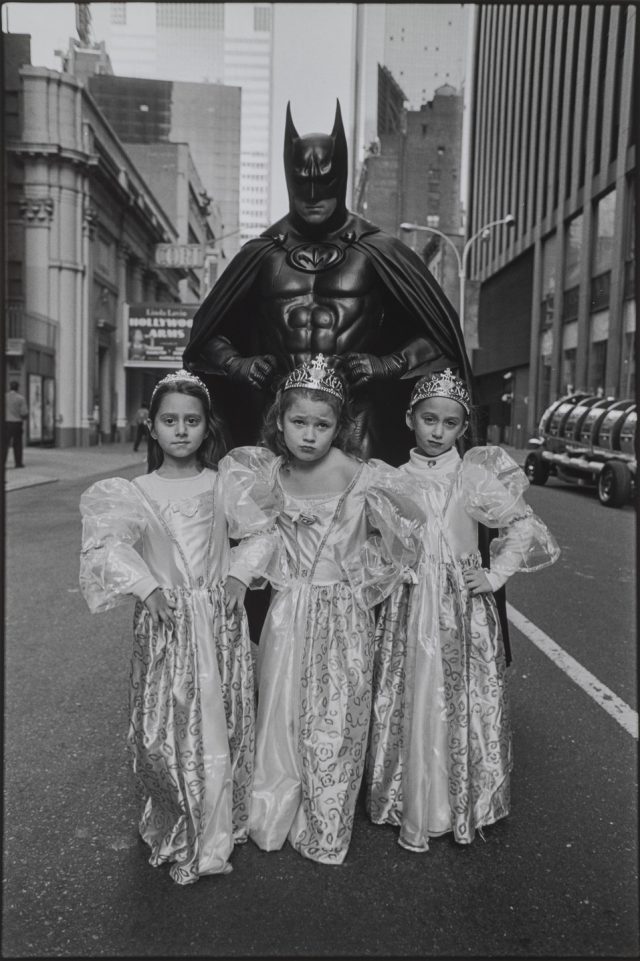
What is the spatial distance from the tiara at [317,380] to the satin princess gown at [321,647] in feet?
0.83

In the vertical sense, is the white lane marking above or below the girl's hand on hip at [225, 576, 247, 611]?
below

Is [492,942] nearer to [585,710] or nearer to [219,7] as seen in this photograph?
[585,710]

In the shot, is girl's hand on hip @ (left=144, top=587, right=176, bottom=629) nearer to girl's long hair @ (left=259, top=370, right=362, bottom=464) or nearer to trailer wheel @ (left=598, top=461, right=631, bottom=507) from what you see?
girl's long hair @ (left=259, top=370, right=362, bottom=464)

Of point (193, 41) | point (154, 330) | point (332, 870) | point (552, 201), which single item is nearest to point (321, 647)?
point (332, 870)

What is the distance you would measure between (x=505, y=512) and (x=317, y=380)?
759 mm

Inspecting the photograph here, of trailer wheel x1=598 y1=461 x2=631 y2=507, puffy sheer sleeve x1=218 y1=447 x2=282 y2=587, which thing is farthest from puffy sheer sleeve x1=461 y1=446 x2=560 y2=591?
trailer wheel x1=598 y1=461 x2=631 y2=507

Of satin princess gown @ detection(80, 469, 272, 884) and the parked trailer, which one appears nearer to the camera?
satin princess gown @ detection(80, 469, 272, 884)

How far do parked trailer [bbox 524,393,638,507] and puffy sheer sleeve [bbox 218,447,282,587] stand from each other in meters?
7.49

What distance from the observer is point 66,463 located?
17.1 metres

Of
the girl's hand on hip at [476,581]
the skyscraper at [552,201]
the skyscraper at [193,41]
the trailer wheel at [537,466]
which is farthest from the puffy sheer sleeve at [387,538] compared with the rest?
the trailer wheel at [537,466]

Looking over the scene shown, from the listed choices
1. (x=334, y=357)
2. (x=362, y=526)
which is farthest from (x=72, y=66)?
(x=362, y=526)

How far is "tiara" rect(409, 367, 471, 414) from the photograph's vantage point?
2.54 metres

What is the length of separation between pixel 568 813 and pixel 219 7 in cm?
266

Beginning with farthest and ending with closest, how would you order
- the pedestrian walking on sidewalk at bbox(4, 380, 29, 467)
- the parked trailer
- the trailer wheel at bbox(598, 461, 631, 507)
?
the pedestrian walking on sidewalk at bbox(4, 380, 29, 467), the trailer wheel at bbox(598, 461, 631, 507), the parked trailer
